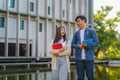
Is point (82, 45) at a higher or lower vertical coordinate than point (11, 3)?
lower

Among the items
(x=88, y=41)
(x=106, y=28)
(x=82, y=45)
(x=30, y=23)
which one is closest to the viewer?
(x=82, y=45)

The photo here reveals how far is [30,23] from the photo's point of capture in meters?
48.3

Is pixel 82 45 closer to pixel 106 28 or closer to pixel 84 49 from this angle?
pixel 84 49

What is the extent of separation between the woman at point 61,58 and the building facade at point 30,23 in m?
33.7

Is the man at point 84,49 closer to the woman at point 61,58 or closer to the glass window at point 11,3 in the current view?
the woman at point 61,58

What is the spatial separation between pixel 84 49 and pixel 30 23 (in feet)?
134

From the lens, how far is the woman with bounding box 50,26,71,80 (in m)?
8.86

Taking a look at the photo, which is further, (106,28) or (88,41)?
(106,28)

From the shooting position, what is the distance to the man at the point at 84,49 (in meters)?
7.78

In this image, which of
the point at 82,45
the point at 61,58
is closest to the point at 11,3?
the point at 61,58

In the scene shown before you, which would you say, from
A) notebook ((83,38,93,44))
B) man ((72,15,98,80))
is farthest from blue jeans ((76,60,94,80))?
notebook ((83,38,93,44))

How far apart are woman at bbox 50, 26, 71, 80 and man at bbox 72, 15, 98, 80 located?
3.01 feet

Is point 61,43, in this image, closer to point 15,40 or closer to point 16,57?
point 16,57

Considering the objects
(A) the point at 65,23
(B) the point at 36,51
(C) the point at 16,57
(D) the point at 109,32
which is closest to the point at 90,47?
(C) the point at 16,57
